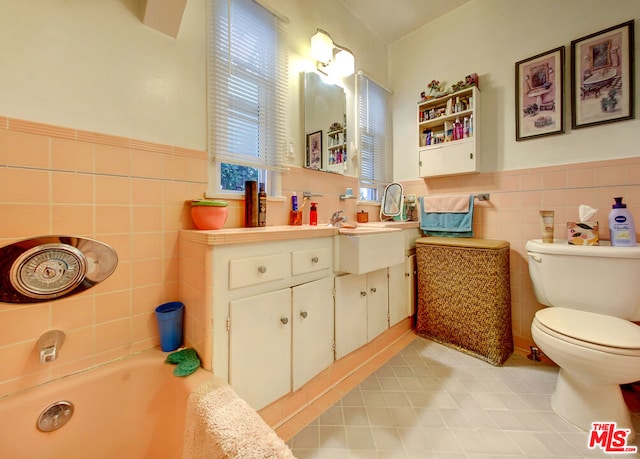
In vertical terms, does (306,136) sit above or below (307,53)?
below

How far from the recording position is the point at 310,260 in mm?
1313

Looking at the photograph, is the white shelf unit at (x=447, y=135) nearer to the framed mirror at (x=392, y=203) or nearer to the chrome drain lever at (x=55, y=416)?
the framed mirror at (x=392, y=203)

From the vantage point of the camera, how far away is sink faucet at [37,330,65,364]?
89 centimetres

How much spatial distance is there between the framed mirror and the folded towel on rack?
192 mm

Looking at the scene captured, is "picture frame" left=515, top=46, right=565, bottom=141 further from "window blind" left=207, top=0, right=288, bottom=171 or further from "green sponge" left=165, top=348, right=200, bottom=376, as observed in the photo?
"green sponge" left=165, top=348, right=200, bottom=376

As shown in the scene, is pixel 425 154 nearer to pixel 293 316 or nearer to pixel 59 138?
pixel 293 316

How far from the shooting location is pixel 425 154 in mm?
2271

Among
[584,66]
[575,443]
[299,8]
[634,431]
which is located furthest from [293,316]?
[584,66]

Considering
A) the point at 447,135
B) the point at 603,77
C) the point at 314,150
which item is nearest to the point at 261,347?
the point at 314,150

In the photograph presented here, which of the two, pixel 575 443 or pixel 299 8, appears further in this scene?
pixel 299 8

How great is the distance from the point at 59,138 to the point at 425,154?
7.84ft

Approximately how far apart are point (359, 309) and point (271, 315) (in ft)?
2.20

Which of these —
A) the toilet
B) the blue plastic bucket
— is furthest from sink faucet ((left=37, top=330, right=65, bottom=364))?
the toilet

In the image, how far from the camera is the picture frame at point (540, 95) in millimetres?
1727
